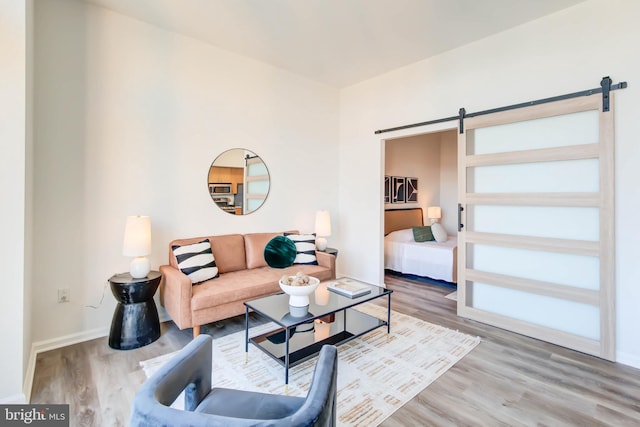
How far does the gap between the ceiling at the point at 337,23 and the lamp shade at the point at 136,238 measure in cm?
192

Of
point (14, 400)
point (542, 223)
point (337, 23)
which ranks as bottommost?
point (14, 400)

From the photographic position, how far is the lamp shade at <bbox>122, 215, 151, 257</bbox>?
2.60 meters

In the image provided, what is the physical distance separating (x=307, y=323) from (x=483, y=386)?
Result: 1329 millimetres

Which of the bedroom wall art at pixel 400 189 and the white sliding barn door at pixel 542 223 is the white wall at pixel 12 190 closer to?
the white sliding barn door at pixel 542 223

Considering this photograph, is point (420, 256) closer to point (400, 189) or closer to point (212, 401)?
point (400, 189)

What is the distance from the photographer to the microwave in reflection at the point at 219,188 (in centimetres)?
350

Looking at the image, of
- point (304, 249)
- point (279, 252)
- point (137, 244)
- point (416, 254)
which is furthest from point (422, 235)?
point (137, 244)

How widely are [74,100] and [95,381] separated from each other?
229cm

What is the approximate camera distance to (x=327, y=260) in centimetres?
372

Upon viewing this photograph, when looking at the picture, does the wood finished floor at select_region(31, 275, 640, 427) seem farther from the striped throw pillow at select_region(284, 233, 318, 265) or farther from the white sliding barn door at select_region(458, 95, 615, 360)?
the striped throw pillow at select_region(284, 233, 318, 265)

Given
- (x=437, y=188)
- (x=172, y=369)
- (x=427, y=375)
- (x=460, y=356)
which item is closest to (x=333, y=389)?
(x=172, y=369)

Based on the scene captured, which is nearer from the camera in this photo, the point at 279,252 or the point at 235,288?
the point at 235,288

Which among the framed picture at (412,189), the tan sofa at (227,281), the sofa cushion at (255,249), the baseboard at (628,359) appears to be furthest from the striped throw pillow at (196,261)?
the framed picture at (412,189)

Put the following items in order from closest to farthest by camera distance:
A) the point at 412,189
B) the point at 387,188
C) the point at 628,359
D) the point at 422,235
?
the point at 628,359
the point at 422,235
the point at 387,188
the point at 412,189
